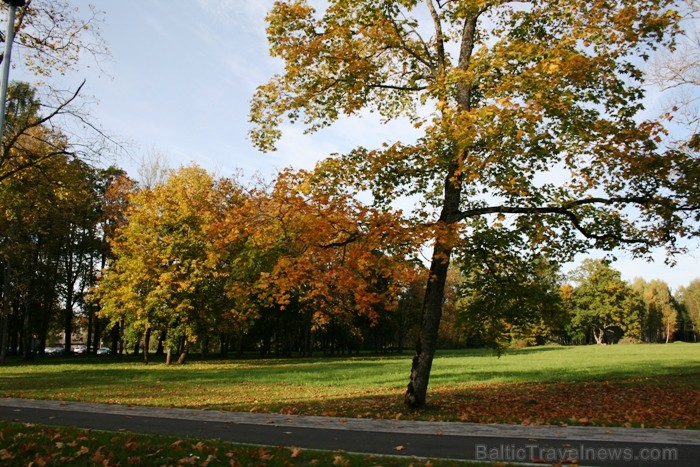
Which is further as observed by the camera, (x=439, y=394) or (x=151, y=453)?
(x=439, y=394)

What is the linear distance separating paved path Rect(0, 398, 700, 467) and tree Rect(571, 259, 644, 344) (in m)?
88.4

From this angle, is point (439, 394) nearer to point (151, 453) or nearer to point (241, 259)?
point (241, 259)

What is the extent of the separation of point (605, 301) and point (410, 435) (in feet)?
310

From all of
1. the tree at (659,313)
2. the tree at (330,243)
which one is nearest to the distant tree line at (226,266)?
the tree at (330,243)

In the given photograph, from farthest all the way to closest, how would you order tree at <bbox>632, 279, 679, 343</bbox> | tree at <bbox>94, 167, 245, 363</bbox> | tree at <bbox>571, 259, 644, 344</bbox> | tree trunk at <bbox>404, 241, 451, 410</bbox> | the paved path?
tree at <bbox>632, 279, 679, 343</bbox> < tree at <bbox>571, 259, 644, 344</bbox> < tree at <bbox>94, 167, 245, 363</bbox> < tree trunk at <bbox>404, 241, 451, 410</bbox> < the paved path

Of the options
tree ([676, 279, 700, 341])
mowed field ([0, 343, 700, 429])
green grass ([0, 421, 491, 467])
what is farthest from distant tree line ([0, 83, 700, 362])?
tree ([676, 279, 700, 341])

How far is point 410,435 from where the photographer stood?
9375mm

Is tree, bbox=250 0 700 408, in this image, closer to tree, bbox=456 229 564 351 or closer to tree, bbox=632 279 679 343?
tree, bbox=456 229 564 351

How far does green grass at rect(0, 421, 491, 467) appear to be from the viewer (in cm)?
709

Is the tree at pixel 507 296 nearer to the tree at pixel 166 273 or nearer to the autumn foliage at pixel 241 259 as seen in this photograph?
the autumn foliage at pixel 241 259

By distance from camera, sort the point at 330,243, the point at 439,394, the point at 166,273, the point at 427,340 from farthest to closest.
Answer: the point at 166,273
the point at 439,394
the point at 427,340
the point at 330,243

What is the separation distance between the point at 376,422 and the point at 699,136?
391 inches

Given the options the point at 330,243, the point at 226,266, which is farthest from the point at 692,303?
the point at 330,243

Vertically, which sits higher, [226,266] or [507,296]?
[226,266]
